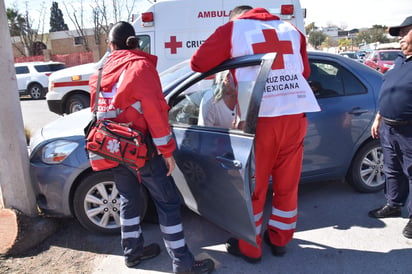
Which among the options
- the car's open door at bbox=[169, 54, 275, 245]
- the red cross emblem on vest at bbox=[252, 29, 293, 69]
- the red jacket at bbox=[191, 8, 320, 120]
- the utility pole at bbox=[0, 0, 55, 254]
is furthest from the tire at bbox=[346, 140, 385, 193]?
the utility pole at bbox=[0, 0, 55, 254]

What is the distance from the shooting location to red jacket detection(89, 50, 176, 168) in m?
2.12

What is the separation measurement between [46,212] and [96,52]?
1049 inches

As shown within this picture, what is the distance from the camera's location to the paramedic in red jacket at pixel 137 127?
7.04ft

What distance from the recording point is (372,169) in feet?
12.2

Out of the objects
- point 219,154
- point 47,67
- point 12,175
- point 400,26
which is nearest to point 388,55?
point 47,67

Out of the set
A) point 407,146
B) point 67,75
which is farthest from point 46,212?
point 67,75

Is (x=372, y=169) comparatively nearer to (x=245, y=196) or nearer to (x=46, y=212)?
(x=245, y=196)

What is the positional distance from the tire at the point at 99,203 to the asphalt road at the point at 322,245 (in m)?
0.19

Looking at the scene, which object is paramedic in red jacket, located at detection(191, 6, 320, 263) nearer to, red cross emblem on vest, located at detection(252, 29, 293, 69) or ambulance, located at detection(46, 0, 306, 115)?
red cross emblem on vest, located at detection(252, 29, 293, 69)

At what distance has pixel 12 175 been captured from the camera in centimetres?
297

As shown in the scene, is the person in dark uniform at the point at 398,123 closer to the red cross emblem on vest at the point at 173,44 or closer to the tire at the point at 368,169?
the tire at the point at 368,169

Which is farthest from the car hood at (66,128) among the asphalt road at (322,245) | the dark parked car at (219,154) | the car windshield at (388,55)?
the car windshield at (388,55)

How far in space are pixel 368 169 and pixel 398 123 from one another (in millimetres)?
975

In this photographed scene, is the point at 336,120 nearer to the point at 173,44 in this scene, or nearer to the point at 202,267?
the point at 202,267
